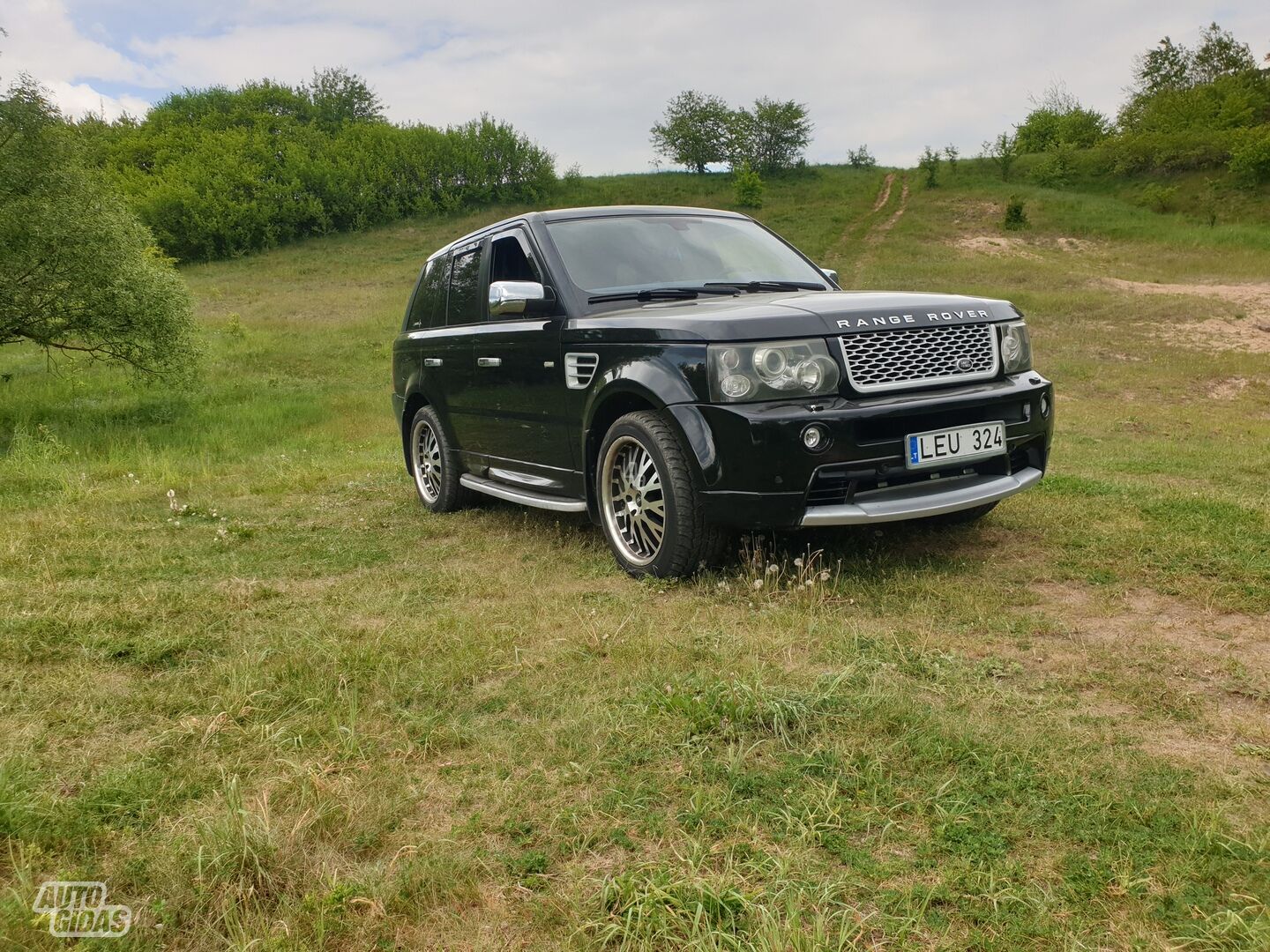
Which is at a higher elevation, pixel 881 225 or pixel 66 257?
pixel 881 225

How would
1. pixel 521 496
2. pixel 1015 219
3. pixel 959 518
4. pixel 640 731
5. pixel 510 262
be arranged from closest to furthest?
pixel 640 731 → pixel 959 518 → pixel 521 496 → pixel 510 262 → pixel 1015 219

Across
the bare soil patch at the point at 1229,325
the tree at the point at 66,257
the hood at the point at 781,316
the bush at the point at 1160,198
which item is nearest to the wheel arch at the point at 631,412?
the hood at the point at 781,316

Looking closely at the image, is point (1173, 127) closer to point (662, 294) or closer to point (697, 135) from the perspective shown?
point (697, 135)

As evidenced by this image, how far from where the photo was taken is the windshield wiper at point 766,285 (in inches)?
207

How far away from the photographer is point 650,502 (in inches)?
179

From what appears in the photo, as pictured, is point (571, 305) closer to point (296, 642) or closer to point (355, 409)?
point (296, 642)

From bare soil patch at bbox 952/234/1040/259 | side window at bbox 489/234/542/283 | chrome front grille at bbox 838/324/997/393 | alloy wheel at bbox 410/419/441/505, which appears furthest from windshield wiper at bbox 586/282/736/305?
bare soil patch at bbox 952/234/1040/259

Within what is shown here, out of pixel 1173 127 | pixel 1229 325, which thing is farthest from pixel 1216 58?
pixel 1229 325

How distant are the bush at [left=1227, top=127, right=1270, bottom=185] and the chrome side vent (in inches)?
1706

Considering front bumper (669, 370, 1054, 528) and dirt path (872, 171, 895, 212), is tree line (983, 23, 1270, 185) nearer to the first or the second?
dirt path (872, 171, 895, 212)

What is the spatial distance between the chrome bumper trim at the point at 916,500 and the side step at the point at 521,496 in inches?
56.0

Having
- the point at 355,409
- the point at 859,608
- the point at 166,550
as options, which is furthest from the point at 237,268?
the point at 859,608

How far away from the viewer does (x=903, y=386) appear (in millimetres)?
4199

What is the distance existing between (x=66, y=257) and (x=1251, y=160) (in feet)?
136
